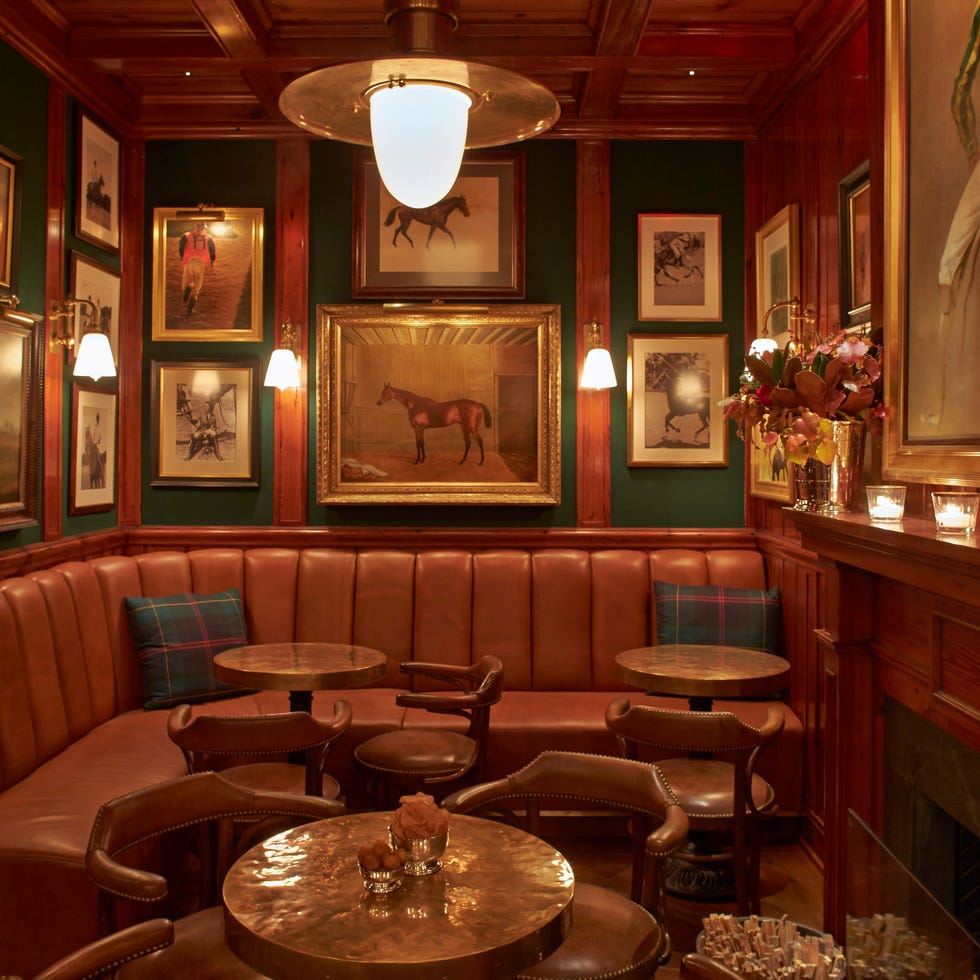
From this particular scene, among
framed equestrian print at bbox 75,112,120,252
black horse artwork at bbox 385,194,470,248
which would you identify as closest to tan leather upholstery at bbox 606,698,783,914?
black horse artwork at bbox 385,194,470,248

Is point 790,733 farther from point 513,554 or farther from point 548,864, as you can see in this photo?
point 548,864

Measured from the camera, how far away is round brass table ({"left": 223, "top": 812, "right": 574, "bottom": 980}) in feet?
5.76

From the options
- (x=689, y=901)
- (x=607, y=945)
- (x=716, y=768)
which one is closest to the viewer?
(x=607, y=945)

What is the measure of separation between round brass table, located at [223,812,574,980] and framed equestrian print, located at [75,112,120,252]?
11.3 feet

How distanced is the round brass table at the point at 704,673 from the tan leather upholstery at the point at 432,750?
547 millimetres

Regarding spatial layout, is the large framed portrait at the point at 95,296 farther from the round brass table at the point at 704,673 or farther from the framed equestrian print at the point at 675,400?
the round brass table at the point at 704,673

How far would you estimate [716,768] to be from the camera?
12.0ft

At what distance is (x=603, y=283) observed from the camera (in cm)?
532

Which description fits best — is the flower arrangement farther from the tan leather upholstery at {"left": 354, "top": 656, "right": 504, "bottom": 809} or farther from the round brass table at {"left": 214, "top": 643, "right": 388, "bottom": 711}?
the round brass table at {"left": 214, "top": 643, "right": 388, "bottom": 711}

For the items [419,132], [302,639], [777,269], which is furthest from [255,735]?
[777,269]

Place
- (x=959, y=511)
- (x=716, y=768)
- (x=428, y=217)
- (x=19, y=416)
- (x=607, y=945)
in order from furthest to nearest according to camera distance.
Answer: (x=428, y=217)
(x=19, y=416)
(x=716, y=768)
(x=607, y=945)
(x=959, y=511)

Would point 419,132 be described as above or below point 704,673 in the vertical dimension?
above

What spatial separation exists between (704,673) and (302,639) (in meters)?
2.15

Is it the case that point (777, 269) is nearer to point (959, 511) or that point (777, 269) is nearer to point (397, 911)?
point (959, 511)
